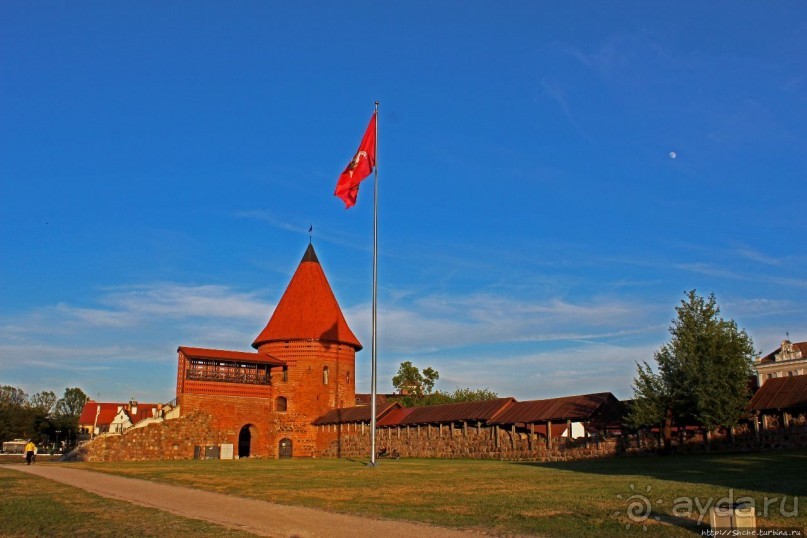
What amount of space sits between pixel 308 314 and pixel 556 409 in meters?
24.6

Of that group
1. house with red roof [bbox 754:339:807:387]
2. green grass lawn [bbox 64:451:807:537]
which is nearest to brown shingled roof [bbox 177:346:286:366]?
green grass lawn [bbox 64:451:807:537]

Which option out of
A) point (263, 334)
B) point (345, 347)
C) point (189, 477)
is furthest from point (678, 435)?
point (263, 334)

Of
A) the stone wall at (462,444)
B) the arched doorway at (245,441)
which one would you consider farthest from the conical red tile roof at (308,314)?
the stone wall at (462,444)

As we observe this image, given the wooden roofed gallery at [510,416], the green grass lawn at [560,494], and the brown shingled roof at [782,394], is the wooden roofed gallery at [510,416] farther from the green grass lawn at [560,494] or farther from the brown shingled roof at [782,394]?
the green grass lawn at [560,494]

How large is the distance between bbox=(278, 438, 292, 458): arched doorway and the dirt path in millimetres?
29722

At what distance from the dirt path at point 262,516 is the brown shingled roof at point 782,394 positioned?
1852 centimetres

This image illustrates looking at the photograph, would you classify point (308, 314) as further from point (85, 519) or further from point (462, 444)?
point (85, 519)

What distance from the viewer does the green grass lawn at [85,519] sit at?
967cm

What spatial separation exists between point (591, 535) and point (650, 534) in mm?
666

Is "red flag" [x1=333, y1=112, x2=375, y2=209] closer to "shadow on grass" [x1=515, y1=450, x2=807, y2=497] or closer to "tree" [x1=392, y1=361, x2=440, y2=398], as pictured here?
"shadow on grass" [x1=515, y1=450, x2=807, y2=497]

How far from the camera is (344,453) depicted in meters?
44.0

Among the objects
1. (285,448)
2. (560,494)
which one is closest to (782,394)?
(560,494)

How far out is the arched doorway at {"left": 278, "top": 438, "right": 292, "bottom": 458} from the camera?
46375 millimetres

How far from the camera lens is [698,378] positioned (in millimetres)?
25422
